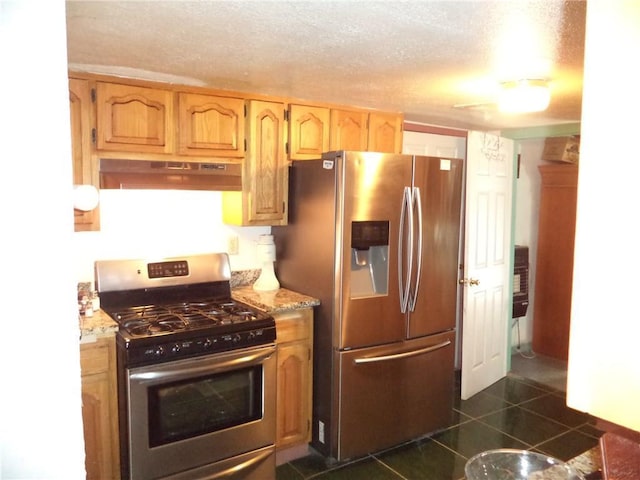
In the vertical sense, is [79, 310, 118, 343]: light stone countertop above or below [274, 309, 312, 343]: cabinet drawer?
above

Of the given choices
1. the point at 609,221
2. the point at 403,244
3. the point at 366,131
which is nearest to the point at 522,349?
the point at 403,244

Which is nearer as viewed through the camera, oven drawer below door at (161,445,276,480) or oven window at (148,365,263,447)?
oven window at (148,365,263,447)

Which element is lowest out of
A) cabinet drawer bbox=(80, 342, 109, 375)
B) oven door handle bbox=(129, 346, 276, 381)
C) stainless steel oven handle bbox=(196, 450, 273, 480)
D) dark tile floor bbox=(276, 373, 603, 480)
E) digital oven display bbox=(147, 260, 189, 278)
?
dark tile floor bbox=(276, 373, 603, 480)

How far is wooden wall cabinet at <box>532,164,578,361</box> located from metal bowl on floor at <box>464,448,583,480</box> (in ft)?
12.2

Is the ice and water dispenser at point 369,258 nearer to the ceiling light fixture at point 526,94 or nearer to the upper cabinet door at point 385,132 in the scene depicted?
the upper cabinet door at point 385,132

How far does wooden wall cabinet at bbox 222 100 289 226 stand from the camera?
288cm

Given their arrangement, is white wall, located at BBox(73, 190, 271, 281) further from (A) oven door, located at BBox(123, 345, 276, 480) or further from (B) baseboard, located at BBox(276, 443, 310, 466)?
(B) baseboard, located at BBox(276, 443, 310, 466)

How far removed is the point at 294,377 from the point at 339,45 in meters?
1.82

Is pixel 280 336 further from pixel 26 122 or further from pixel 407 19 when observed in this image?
pixel 26 122

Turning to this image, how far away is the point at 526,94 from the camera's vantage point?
246cm

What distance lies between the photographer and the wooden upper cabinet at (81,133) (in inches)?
92.1

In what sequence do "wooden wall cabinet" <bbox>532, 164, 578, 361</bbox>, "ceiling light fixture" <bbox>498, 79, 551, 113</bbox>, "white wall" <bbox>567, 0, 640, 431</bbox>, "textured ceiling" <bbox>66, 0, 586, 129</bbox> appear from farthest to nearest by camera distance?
"wooden wall cabinet" <bbox>532, 164, 578, 361</bbox> < "ceiling light fixture" <bbox>498, 79, 551, 113</bbox> < "textured ceiling" <bbox>66, 0, 586, 129</bbox> < "white wall" <bbox>567, 0, 640, 431</bbox>

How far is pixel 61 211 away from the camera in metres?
0.73

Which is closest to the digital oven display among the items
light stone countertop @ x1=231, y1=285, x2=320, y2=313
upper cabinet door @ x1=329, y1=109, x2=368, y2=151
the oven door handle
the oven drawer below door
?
light stone countertop @ x1=231, y1=285, x2=320, y2=313
